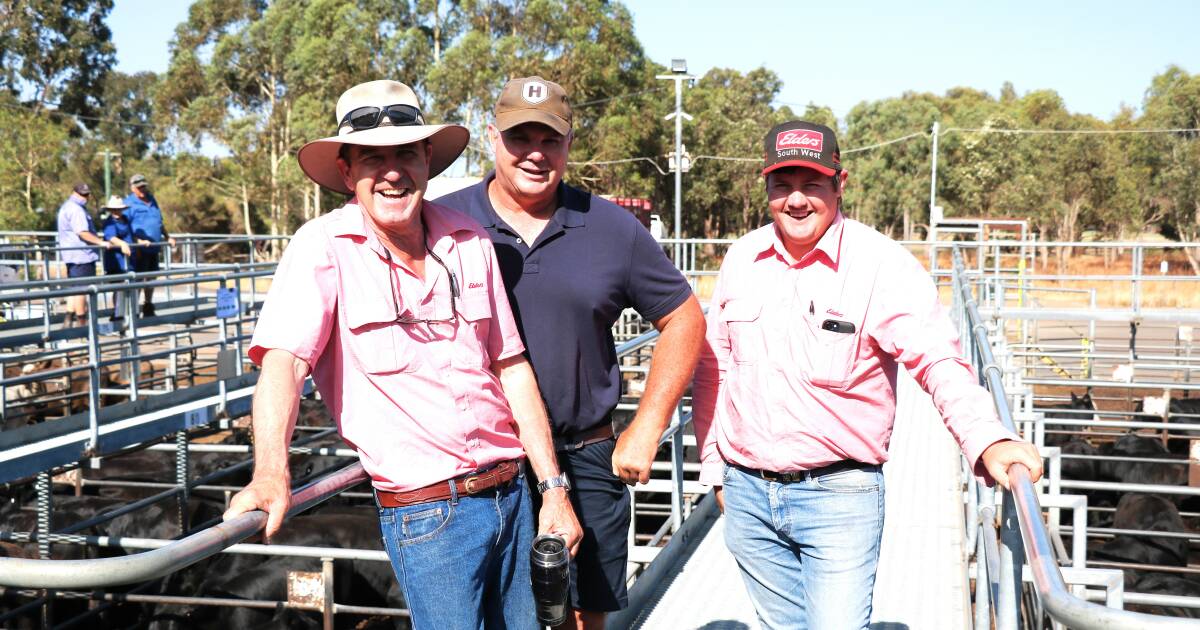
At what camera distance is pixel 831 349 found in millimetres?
2928

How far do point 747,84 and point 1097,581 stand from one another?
208ft

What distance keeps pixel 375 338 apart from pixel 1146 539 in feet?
28.1

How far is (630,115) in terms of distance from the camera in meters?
39.8

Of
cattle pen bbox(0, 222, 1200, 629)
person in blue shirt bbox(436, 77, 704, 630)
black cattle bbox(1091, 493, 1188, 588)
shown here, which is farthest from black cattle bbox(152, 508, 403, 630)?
black cattle bbox(1091, 493, 1188, 588)

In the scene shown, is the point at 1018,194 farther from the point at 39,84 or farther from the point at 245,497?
the point at 245,497

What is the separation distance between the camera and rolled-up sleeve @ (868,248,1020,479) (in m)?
2.66

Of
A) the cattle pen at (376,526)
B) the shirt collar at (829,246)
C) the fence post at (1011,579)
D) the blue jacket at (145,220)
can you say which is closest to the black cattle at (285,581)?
the cattle pen at (376,526)

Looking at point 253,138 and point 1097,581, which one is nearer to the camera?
point 1097,581

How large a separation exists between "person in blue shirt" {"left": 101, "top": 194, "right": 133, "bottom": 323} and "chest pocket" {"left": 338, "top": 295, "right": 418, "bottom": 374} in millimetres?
12526

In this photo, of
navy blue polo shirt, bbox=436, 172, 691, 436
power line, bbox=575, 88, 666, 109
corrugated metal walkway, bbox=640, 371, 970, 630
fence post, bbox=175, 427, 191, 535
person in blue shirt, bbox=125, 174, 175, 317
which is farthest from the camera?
→ power line, bbox=575, 88, 666, 109

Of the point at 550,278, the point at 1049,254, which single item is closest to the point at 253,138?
the point at 1049,254

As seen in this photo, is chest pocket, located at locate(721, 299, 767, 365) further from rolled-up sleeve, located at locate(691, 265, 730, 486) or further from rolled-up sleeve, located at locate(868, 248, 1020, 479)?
rolled-up sleeve, located at locate(868, 248, 1020, 479)

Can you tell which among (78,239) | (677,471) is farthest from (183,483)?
(78,239)

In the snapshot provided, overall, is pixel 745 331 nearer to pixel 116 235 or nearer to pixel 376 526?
pixel 376 526
